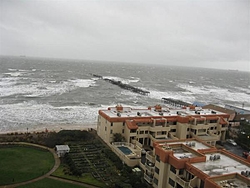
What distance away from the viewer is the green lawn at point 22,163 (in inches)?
1135

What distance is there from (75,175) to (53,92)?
6817 centimetres

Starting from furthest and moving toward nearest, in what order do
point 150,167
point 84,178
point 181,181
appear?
point 84,178 → point 150,167 → point 181,181

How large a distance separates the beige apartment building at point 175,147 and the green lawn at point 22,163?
32.4ft

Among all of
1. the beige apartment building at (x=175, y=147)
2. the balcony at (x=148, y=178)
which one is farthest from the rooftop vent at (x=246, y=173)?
the balcony at (x=148, y=178)

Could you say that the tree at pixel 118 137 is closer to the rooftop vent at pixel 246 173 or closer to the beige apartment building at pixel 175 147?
the beige apartment building at pixel 175 147

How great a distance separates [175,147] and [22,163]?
1911 cm

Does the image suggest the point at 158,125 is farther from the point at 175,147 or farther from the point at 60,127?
the point at 60,127

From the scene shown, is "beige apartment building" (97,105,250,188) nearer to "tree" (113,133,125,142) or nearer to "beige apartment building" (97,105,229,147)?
"beige apartment building" (97,105,229,147)

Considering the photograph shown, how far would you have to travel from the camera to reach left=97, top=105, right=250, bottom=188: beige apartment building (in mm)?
22631

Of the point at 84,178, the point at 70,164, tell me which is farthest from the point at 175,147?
the point at 70,164

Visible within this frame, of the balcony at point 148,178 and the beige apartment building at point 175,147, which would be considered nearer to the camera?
the beige apartment building at point 175,147

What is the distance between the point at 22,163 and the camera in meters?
32.4

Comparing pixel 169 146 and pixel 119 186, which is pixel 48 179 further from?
pixel 169 146

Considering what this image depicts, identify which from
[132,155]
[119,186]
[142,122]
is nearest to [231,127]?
[142,122]
